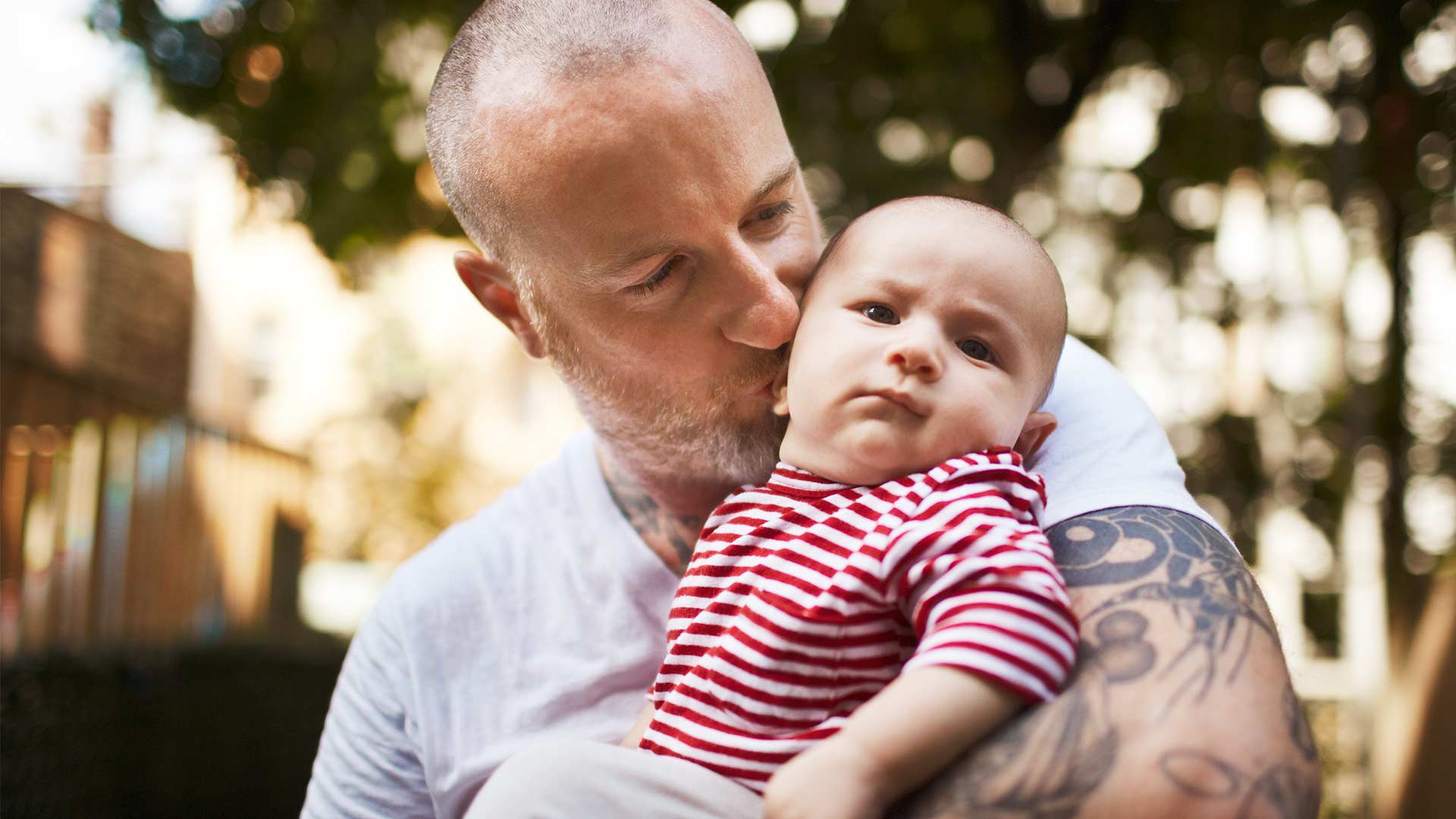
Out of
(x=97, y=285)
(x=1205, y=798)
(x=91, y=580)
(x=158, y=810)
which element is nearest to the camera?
(x=1205, y=798)

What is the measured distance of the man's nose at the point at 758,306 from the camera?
1970 mm

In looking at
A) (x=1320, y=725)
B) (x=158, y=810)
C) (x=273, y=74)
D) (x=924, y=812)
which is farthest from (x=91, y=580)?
(x=1320, y=725)

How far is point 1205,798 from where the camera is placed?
1365mm

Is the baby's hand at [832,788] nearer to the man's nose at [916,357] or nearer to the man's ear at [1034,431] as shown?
the man's nose at [916,357]

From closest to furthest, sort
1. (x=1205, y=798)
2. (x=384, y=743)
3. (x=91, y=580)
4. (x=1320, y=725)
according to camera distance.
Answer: (x=1205, y=798) < (x=384, y=743) < (x=91, y=580) < (x=1320, y=725)

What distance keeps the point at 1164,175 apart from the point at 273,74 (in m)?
5.90

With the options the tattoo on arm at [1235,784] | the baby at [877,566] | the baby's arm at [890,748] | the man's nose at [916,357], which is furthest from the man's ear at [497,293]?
the tattoo on arm at [1235,784]

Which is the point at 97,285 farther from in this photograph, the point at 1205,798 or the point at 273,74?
the point at 1205,798

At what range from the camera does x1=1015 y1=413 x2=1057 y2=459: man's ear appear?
1.88 meters

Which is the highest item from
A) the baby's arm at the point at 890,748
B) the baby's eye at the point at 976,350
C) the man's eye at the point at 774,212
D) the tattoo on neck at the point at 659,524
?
the man's eye at the point at 774,212

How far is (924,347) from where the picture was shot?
1685mm

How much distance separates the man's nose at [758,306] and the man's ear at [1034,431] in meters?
0.38

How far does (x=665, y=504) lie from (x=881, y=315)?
27.8 inches

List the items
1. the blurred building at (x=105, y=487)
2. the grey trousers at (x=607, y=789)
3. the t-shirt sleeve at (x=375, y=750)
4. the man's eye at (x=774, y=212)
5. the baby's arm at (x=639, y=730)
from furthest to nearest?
the blurred building at (x=105, y=487) < the t-shirt sleeve at (x=375, y=750) < the man's eye at (x=774, y=212) < the baby's arm at (x=639, y=730) < the grey trousers at (x=607, y=789)
